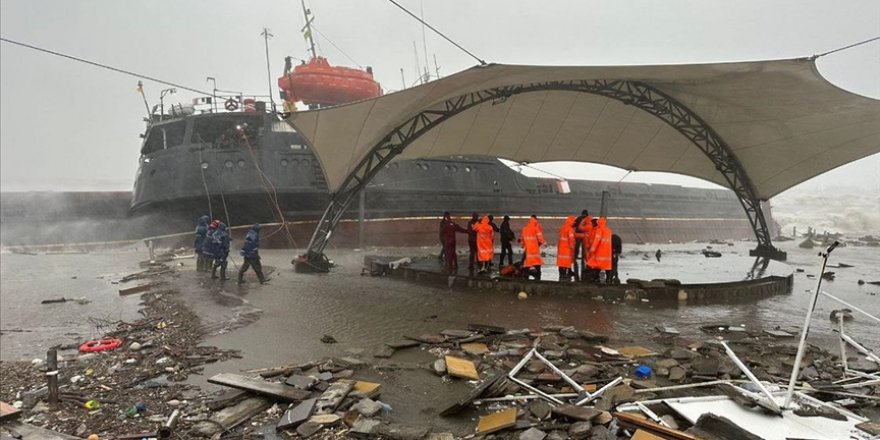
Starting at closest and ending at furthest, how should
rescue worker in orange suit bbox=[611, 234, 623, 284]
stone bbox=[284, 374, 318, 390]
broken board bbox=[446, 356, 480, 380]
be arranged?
stone bbox=[284, 374, 318, 390] < broken board bbox=[446, 356, 480, 380] < rescue worker in orange suit bbox=[611, 234, 623, 284]

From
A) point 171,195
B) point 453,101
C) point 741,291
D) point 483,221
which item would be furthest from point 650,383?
point 171,195

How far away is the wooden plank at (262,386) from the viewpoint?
155 inches

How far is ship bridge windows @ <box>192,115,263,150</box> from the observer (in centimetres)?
1836

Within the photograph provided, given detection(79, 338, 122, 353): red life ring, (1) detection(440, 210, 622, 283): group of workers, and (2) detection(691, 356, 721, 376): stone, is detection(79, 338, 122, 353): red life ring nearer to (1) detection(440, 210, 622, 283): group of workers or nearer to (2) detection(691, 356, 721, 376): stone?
(1) detection(440, 210, 622, 283): group of workers

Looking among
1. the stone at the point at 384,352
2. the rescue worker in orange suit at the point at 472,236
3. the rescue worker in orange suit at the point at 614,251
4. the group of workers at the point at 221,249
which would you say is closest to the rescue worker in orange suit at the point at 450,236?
the rescue worker in orange suit at the point at 472,236

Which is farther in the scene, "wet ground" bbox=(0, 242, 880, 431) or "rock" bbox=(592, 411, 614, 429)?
"wet ground" bbox=(0, 242, 880, 431)

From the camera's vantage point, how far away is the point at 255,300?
28.5ft

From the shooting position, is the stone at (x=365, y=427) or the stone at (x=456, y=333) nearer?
the stone at (x=365, y=427)

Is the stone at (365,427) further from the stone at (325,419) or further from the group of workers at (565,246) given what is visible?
the group of workers at (565,246)

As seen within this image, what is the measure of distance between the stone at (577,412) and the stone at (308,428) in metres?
1.91

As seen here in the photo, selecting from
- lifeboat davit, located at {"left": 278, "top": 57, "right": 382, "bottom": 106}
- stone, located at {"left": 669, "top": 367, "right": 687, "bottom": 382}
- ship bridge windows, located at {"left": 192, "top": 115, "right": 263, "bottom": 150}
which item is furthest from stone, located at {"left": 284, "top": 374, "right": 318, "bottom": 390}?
lifeboat davit, located at {"left": 278, "top": 57, "right": 382, "bottom": 106}

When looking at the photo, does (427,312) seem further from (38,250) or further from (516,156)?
(38,250)

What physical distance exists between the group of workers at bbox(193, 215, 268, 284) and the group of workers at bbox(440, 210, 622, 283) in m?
4.53

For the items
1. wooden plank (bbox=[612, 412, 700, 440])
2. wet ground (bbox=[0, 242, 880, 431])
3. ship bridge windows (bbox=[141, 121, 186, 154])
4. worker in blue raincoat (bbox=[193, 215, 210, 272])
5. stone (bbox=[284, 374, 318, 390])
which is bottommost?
wet ground (bbox=[0, 242, 880, 431])
